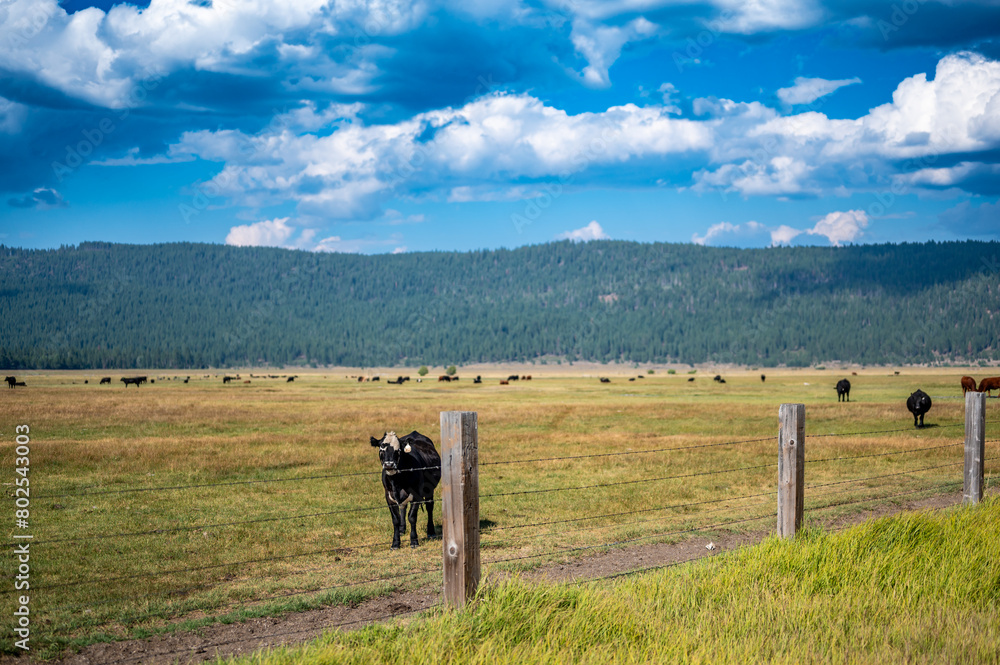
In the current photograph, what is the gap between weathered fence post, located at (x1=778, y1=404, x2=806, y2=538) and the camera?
347 inches

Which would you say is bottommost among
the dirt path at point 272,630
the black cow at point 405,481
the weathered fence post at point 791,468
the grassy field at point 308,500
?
the grassy field at point 308,500

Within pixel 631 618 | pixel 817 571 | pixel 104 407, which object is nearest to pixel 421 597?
pixel 631 618

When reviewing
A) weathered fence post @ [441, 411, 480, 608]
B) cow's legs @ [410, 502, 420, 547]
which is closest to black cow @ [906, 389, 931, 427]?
cow's legs @ [410, 502, 420, 547]

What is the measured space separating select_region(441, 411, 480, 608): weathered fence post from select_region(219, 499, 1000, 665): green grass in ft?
0.70

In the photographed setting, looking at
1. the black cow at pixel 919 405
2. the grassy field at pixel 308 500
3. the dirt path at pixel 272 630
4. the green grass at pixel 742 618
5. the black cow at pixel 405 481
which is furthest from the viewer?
the black cow at pixel 919 405

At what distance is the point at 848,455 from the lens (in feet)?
81.3

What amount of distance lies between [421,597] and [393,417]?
3257 centimetres

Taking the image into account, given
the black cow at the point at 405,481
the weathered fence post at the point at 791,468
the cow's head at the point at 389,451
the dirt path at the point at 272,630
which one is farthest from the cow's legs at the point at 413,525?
the weathered fence post at the point at 791,468

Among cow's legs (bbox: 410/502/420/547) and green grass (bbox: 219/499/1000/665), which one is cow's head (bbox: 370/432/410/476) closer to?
cow's legs (bbox: 410/502/420/547)

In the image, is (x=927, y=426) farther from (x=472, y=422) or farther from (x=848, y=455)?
(x=472, y=422)

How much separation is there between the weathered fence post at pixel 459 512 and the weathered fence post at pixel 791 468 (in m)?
4.40

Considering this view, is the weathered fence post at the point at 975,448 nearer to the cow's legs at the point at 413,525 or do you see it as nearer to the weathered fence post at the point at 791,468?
the weathered fence post at the point at 791,468

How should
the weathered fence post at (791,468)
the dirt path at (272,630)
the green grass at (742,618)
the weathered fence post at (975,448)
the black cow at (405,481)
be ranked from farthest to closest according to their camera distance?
1. the black cow at (405,481)
2. the weathered fence post at (975,448)
3. the weathered fence post at (791,468)
4. the dirt path at (272,630)
5. the green grass at (742,618)

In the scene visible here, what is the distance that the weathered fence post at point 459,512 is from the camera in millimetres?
6262
